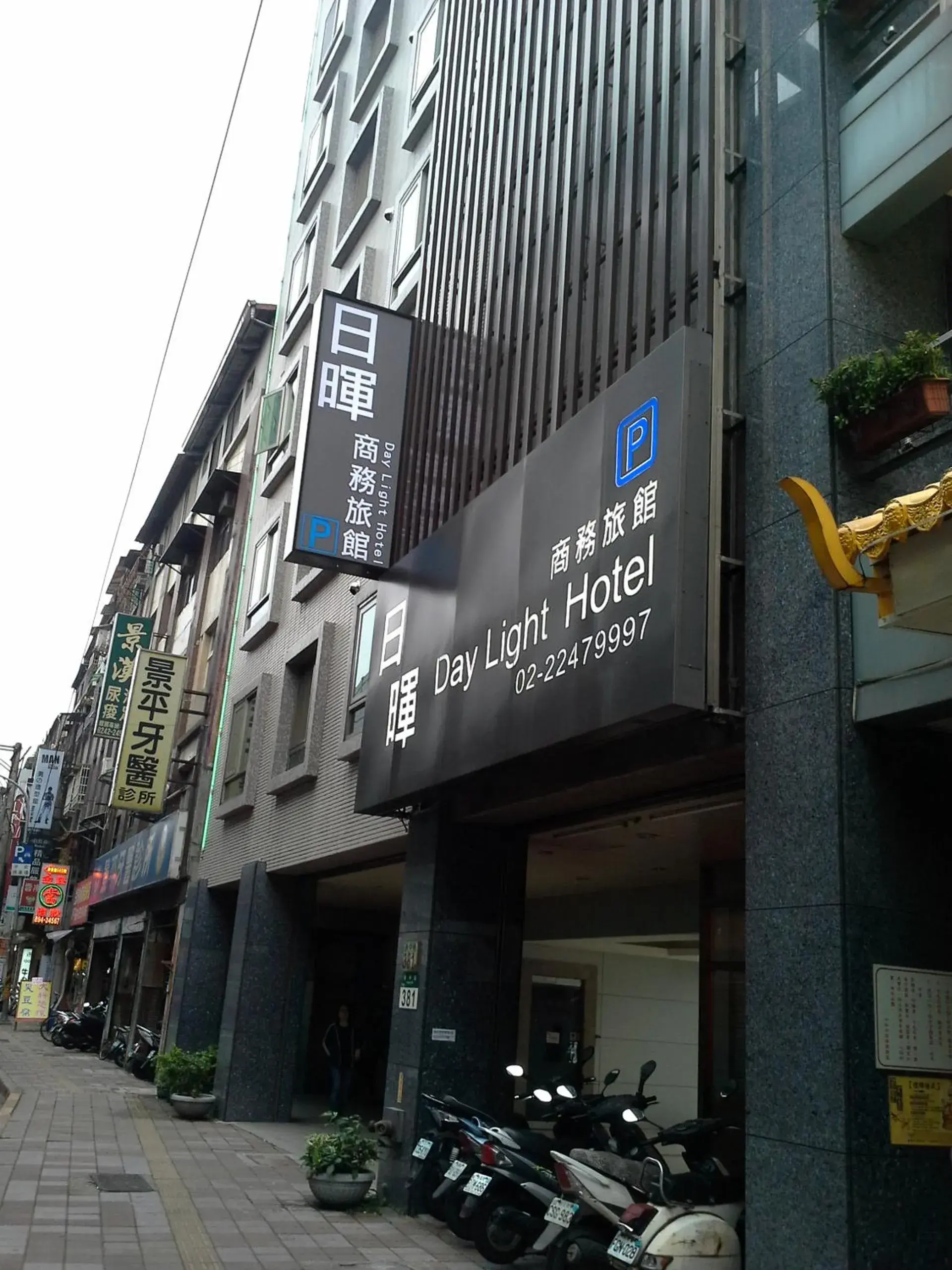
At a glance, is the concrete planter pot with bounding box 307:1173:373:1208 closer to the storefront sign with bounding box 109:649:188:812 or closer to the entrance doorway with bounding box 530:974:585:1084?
the entrance doorway with bounding box 530:974:585:1084

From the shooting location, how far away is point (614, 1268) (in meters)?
7.17

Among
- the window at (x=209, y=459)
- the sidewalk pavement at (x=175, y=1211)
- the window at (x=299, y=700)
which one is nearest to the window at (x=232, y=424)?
the window at (x=209, y=459)

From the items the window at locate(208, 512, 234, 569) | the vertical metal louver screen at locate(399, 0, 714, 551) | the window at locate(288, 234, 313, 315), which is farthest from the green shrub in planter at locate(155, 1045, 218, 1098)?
the window at locate(288, 234, 313, 315)

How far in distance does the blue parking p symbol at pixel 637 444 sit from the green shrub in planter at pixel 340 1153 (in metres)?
6.41

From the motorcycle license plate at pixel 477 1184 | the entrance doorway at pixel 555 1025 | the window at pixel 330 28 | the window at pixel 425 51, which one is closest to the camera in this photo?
the motorcycle license plate at pixel 477 1184

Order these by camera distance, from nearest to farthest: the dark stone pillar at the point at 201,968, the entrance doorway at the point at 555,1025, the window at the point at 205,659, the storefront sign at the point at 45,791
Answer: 1. the entrance doorway at the point at 555,1025
2. the dark stone pillar at the point at 201,968
3. the window at the point at 205,659
4. the storefront sign at the point at 45,791

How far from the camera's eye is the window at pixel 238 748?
63.1ft

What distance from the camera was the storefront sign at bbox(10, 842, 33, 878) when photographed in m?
47.7

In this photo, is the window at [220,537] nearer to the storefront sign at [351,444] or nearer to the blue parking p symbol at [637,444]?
the storefront sign at [351,444]

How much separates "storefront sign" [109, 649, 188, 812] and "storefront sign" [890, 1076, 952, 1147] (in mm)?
20100

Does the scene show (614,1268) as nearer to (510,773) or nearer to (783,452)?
(510,773)

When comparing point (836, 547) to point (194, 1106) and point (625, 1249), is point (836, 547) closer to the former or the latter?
point (625, 1249)

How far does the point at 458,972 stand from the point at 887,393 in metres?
6.44

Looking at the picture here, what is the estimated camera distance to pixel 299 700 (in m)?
17.5
